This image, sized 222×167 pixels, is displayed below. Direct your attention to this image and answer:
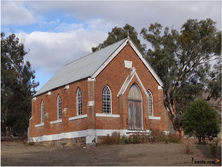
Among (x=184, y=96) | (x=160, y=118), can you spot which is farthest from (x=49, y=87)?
(x=184, y=96)

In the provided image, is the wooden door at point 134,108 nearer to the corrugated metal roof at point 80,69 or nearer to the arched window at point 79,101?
the corrugated metal roof at point 80,69

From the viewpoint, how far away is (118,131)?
28562 millimetres

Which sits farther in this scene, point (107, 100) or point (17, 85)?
point (17, 85)

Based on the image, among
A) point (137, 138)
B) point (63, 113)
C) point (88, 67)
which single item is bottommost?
point (137, 138)

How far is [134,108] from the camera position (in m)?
29.6

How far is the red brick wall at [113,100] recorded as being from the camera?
1098 inches

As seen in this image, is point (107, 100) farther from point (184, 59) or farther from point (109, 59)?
point (184, 59)

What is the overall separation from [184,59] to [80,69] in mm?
19148

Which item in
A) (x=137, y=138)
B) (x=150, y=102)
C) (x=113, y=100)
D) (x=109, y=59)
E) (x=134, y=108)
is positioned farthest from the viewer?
(x=150, y=102)

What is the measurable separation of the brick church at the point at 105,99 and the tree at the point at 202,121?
433 cm

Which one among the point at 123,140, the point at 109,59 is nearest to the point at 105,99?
the point at 109,59

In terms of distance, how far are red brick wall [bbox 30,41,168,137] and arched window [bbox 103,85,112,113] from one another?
28 centimetres

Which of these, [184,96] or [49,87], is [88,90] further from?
[184,96]

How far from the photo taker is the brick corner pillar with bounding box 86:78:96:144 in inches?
1041
